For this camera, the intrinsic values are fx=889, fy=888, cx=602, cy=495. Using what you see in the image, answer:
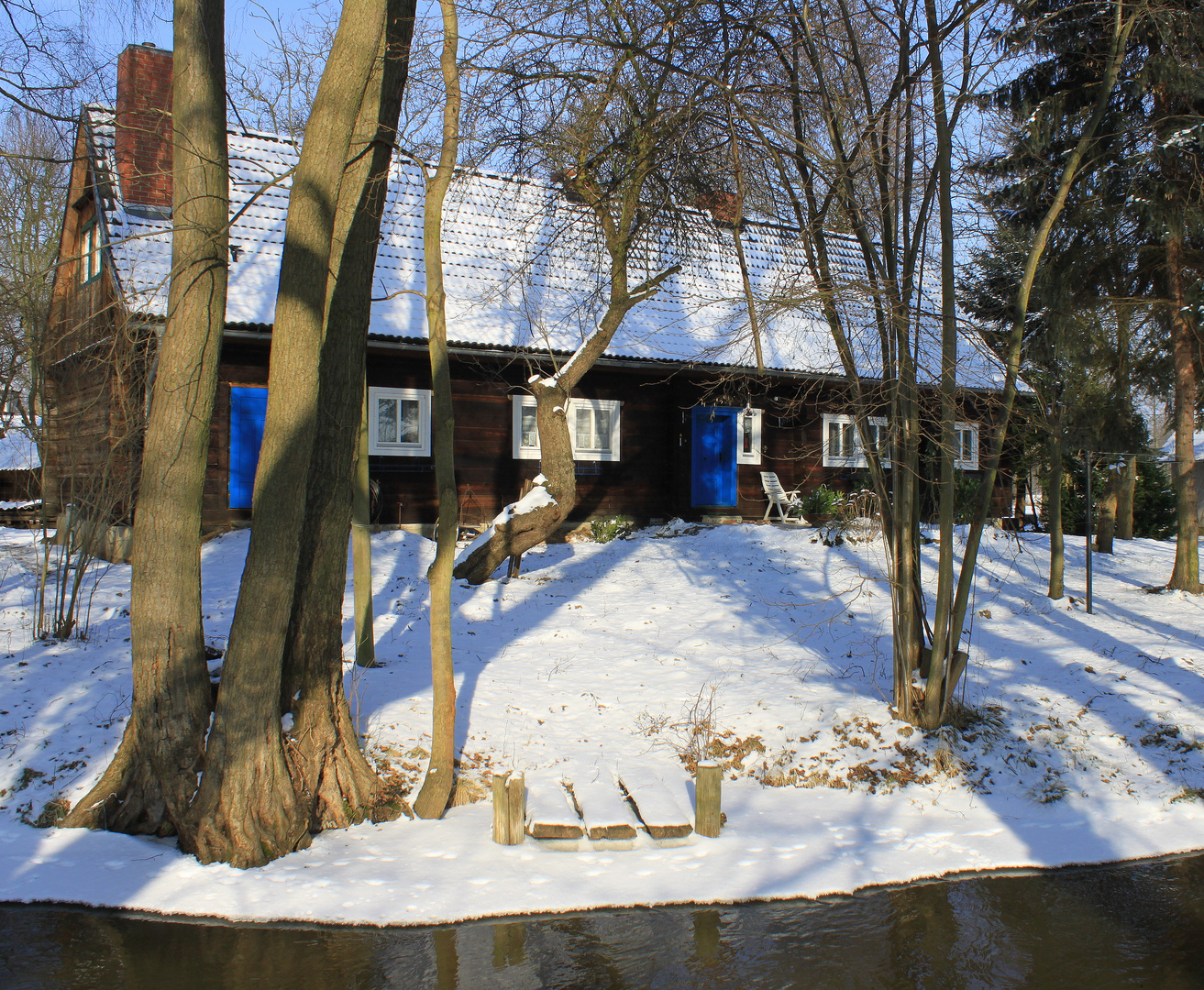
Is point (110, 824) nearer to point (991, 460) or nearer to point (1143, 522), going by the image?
point (991, 460)

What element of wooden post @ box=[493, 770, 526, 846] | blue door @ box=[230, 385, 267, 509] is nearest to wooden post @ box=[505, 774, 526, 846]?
wooden post @ box=[493, 770, 526, 846]

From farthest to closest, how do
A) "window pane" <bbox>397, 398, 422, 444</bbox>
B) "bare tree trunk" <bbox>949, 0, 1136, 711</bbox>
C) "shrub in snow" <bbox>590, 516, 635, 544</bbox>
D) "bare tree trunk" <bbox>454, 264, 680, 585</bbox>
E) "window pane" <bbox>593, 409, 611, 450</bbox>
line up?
"window pane" <bbox>593, 409, 611, 450</bbox> < "shrub in snow" <bbox>590, 516, 635, 544</bbox> < "window pane" <bbox>397, 398, 422, 444</bbox> < "bare tree trunk" <bbox>454, 264, 680, 585</bbox> < "bare tree trunk" <bbox>949, 0, 1136, 711</bbox>

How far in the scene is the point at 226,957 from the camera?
425 cm

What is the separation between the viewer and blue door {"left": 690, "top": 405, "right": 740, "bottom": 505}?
51.6 ft

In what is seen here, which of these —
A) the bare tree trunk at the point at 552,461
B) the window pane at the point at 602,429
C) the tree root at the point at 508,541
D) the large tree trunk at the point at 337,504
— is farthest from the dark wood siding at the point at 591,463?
the large tree trunk at the point at 337,504

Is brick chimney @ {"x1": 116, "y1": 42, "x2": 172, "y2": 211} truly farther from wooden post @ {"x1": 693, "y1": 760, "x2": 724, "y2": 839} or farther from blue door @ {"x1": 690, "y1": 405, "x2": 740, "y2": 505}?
wooden post @ {"x1": 693, "y1": 760, "x2": 724, "y2": 839}

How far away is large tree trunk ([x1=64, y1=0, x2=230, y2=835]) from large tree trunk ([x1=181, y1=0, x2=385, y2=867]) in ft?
1.17

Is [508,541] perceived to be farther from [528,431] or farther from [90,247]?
[90,247]

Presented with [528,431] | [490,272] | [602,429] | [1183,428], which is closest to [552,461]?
[528,431]

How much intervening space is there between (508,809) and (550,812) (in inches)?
17.2

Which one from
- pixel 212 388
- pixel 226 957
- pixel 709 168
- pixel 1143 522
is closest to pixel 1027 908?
pixel 226 957

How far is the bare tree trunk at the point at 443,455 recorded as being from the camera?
18.2 ft

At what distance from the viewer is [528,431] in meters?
14.8

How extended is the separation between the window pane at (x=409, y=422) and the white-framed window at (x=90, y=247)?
16.0 feet
